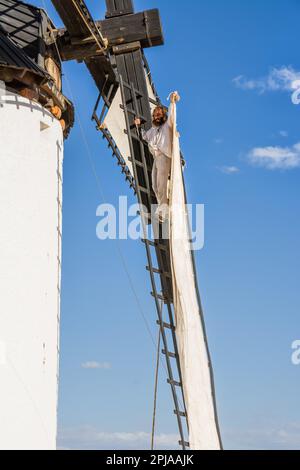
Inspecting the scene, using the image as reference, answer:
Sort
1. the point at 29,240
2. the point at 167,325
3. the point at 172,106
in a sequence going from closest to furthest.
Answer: the point at 167,325 < the point at 172,106 < the point at 29,240

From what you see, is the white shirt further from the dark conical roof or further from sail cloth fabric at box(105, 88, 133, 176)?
the dark conical roof

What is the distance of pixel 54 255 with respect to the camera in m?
7.86

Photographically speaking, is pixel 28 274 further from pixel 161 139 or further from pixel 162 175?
pixel 161 139

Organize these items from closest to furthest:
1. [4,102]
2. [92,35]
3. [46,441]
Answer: [46,441]
[4,102]
[92,35]

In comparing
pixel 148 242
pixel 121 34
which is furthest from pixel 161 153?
pixel 121 34

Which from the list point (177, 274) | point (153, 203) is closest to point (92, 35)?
point (153, 203)

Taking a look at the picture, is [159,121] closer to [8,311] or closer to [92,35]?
[92,35]

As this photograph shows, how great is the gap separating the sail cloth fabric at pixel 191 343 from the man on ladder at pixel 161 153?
324 mm

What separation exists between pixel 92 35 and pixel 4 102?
4.64ft

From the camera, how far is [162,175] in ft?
24.9

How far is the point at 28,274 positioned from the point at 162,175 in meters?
1.63

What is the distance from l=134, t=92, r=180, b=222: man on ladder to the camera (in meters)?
7.48

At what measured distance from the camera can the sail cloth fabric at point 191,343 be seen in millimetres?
6211

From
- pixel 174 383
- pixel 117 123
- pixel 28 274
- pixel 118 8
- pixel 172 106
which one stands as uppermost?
pixel 118 8
